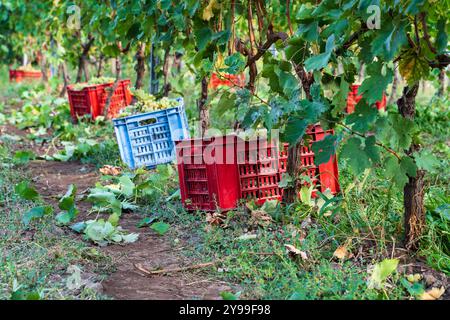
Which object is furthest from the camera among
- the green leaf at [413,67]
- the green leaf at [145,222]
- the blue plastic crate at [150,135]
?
the blue plastic crate at [150,135]

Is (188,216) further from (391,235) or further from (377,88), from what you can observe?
(377,88)

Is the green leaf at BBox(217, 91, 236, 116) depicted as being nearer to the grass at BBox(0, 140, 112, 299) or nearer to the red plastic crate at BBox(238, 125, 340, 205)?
the red plastic crate at BBox(238, 125, 340, 205)

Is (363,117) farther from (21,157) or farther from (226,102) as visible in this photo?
(21,157)

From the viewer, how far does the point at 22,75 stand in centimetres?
1591

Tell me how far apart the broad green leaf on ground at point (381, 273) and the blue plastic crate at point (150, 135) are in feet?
9.84

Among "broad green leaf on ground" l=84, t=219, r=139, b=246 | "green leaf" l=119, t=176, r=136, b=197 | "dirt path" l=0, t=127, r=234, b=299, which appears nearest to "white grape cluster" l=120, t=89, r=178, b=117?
"dirt path" l=0, t=127, r=234, b=299

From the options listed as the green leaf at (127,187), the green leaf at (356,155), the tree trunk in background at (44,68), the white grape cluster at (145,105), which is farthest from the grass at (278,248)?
the tree trunk in background at (44,68)

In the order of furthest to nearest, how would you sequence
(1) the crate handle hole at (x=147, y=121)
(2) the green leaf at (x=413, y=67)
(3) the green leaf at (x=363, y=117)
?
(1) the crate handle hole at (x=147, y=121)
(2) the green leaf at (x=413, y=67)
(3) the green leaf at (x=363, y=117)

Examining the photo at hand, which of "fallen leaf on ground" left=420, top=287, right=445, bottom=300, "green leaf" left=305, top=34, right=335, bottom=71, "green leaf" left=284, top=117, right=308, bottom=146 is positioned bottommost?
"fallen leaf on ground" left=420, top=287, right=445, bottom=300

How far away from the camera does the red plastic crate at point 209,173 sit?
3809mm

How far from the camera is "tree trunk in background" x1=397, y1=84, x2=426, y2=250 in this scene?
307 cm

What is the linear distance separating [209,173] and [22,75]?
13119 mm

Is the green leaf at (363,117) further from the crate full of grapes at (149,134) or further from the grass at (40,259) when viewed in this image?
the crate full of grapes at (149,134)

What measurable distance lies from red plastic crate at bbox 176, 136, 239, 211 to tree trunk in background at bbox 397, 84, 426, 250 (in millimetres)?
1072
